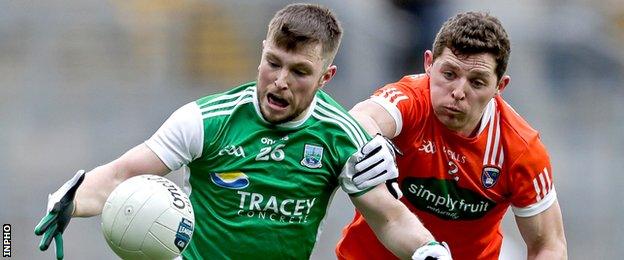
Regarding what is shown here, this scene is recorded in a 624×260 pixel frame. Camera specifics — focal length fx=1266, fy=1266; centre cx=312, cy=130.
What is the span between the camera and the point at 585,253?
10.7m

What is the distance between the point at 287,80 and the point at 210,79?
16.2 ft

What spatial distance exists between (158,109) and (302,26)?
4.59 metres

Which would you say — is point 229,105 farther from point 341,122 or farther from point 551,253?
point 551,253

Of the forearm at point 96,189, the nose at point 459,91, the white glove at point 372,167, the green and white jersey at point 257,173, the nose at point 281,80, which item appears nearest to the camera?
the forearm at point 96,189

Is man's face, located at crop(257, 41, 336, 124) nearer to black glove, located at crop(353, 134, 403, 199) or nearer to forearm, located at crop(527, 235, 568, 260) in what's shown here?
black glove, located at crop(353, 134, 403, 199)

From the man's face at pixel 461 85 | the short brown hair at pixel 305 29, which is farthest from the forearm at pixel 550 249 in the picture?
the short brown hair at pixel 305 29

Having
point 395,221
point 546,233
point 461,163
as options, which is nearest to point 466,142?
point 461,163

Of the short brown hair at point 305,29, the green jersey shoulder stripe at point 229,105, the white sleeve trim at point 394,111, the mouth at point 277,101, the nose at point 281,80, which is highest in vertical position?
the short brown hair at point 305,29

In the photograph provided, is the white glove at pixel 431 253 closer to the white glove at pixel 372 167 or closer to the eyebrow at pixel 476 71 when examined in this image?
the white glove at pixel 372 167

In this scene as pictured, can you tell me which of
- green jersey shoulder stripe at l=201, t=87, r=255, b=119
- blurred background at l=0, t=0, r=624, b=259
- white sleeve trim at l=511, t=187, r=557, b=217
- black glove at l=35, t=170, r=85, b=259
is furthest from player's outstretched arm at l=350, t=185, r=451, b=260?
blurred background at l=0, t=0, r=624, b=259

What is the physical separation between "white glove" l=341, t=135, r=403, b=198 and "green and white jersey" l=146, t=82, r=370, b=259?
90mm

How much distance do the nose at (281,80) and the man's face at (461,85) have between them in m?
1.04

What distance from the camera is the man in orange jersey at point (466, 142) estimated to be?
6.62m

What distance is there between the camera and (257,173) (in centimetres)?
615
